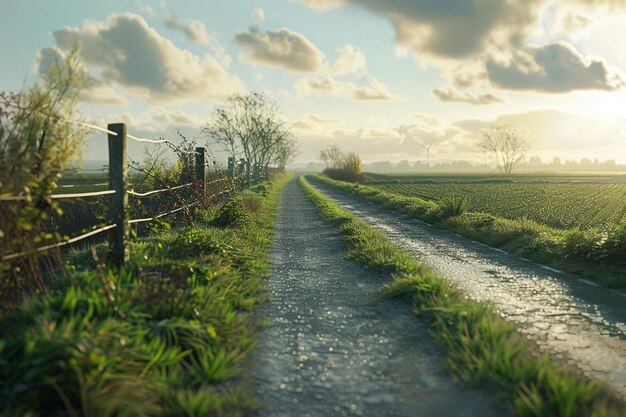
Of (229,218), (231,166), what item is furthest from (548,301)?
(231,166)

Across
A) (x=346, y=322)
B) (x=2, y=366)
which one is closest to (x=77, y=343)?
(x=2, y=366)

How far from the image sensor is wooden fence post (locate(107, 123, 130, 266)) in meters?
5.90

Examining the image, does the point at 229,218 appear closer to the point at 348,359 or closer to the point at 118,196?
the point at 118,196

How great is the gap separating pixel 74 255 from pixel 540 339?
5.75 m

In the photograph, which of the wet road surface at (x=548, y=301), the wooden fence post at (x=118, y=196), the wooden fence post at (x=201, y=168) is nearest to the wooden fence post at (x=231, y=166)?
the wooden fence post at (x=201, y=168)

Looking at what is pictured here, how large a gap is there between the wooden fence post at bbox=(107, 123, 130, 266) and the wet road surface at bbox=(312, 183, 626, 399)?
14.9ft

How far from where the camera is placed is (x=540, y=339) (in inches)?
180

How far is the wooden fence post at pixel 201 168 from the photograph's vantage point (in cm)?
1323

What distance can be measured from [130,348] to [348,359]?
5.70ft

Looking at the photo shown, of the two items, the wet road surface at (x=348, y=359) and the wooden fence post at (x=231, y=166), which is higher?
the wooden fence post at (x=231, y=166)

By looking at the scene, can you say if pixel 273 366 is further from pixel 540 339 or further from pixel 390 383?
pixel 540 339

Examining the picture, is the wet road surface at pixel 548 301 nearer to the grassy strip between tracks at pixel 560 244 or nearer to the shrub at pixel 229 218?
the grassy strip between tracks at pixel 560 244

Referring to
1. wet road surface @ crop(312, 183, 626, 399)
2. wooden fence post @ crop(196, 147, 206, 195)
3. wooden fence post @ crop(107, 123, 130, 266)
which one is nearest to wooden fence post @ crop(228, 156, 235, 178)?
wooden fence post @ crop(196, 147, 206, 195)

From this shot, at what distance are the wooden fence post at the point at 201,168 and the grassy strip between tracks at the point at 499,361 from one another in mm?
8269
